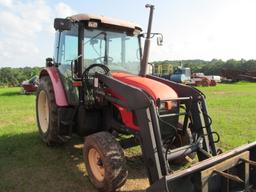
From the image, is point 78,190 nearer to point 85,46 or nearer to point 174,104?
point 174,104

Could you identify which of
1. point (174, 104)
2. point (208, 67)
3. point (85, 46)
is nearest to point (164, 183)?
point (174, 104)

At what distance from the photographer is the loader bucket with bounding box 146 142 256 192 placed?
122 inches

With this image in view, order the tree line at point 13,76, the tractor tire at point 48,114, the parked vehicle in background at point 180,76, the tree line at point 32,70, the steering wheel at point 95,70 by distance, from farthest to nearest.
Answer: the tree line at point 32,70
the tree line at point 13,76
the parked vehicle in background at point 180,76
the tractor tire at point 48,114
the steering wheel at point 95,70

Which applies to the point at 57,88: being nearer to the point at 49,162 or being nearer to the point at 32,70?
the point at 49,162

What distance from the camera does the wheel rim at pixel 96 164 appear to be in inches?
161

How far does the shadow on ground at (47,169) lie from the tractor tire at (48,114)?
30 centimetres

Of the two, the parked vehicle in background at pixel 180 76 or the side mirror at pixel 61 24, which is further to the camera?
the parked vehicle in background at pixel 180 76

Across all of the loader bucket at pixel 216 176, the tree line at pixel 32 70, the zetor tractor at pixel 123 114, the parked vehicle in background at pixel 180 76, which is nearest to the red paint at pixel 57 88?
the zetor tractor at pixel 123 114

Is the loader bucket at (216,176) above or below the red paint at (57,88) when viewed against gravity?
below

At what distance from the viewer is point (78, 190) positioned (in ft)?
13.6

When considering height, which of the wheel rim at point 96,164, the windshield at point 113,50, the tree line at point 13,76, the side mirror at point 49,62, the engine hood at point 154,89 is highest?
the windshield at point 113,50

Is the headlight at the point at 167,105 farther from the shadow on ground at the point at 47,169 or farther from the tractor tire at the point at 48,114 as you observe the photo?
the tractor tire at the point at 48,114

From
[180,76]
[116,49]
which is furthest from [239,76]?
[116,49]

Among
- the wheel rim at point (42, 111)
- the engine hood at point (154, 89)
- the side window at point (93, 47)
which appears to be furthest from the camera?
the wheel rim at point (42, 111)
